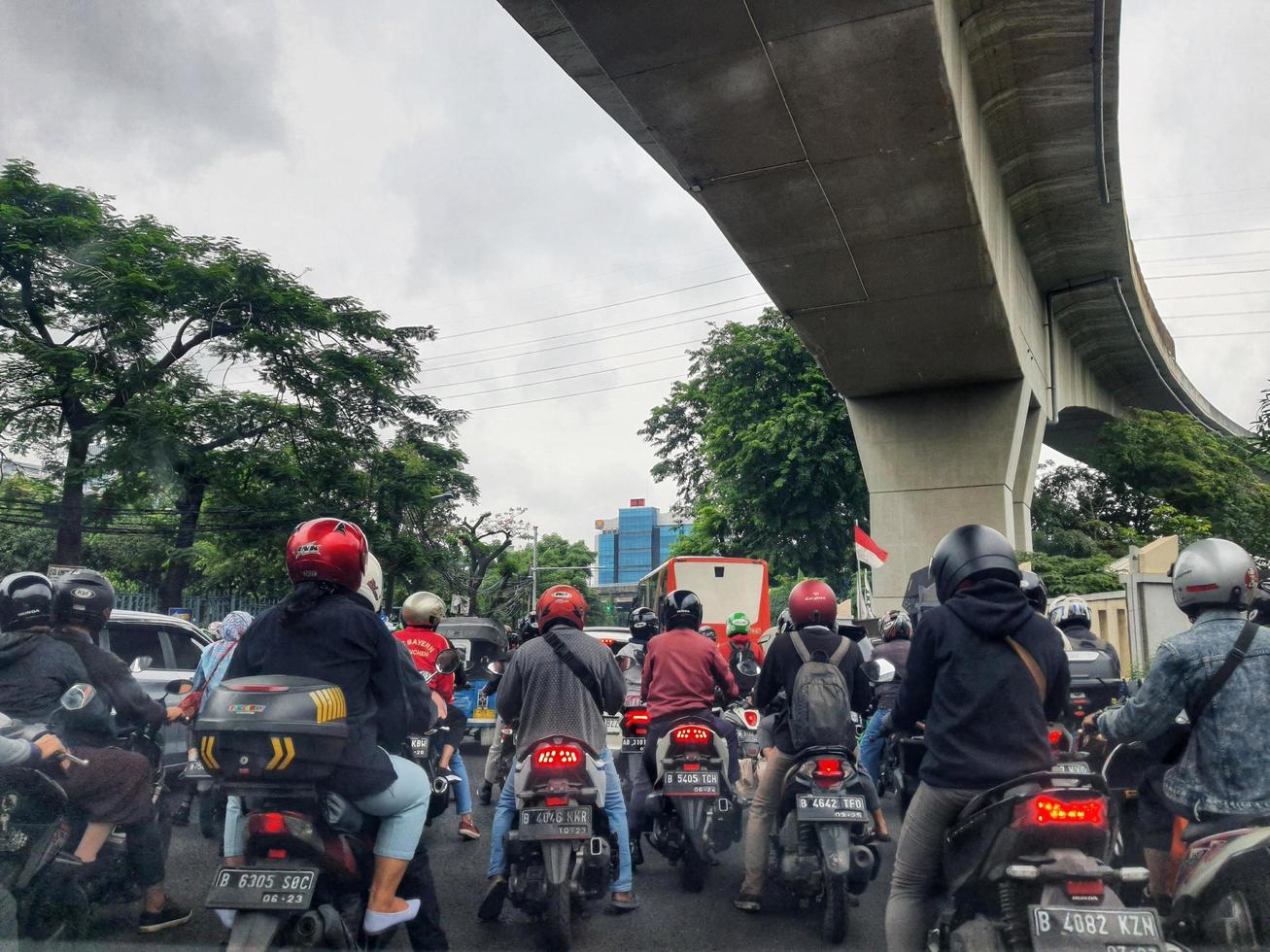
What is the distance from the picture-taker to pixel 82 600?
461cm

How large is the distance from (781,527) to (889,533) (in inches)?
351

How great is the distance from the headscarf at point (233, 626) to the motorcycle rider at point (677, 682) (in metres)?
2.85

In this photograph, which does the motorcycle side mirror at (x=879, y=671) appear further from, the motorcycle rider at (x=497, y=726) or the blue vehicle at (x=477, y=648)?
the blue vehicle at (x=477, y=648)

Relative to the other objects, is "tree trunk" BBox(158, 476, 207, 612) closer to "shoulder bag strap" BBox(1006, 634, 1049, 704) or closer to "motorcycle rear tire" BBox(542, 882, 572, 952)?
"motorcycle rear tire" BBox(542, 882, 572, 952)

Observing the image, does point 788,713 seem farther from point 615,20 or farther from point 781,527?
point 781,527

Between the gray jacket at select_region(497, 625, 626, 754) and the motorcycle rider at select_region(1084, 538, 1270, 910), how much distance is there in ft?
7.37

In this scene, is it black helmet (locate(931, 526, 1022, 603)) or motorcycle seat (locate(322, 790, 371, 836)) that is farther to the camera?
black helmet (locate(931, 526, 1022, 603))

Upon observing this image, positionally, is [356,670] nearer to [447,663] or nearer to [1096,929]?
[447,663]

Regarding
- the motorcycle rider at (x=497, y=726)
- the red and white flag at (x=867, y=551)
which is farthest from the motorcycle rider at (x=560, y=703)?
the red and white flag at (x=867, y=551)

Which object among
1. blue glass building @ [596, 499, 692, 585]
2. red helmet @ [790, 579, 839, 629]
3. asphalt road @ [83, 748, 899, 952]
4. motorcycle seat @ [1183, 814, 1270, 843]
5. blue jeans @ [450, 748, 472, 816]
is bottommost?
asphalt road @ [83, 748, 899, 952]

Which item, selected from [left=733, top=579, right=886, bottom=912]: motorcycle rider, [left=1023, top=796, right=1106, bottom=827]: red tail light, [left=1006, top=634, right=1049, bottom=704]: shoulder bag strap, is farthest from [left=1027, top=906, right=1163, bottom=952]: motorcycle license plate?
[left=733, top=579, right=886, bottom=912]: motorcycle rider

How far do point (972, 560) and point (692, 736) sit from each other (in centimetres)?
272

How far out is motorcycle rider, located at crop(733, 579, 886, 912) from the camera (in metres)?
5.52

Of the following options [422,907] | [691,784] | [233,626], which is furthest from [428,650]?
[422,907]
